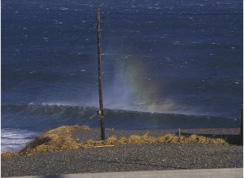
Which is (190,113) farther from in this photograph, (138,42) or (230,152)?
(138,42)

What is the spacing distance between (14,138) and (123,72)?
77.3 feet

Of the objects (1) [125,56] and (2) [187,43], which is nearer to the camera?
(1) [125,56]

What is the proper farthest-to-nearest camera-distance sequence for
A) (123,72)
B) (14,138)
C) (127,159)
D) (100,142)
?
(123,72) → (14,138) → (100,142) → (127,159)

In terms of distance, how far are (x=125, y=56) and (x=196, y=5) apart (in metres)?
56.4

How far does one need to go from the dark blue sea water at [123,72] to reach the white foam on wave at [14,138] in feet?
0.21

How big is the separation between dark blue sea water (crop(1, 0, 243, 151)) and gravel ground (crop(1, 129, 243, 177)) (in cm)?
1379

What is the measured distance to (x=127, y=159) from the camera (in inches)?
573

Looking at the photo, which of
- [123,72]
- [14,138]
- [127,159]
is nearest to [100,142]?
[127,159]

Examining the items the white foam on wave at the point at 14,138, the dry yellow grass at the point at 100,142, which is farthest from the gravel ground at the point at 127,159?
the white foam on wave at the point at 14,138

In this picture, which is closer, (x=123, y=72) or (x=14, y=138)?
(x=14, y=138)

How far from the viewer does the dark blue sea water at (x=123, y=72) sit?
3669 centimetres

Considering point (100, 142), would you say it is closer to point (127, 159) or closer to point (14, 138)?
point (127, 159)

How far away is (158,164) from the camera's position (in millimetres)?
13977

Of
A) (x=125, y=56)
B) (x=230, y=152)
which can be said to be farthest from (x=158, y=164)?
(x=125, y=56)
